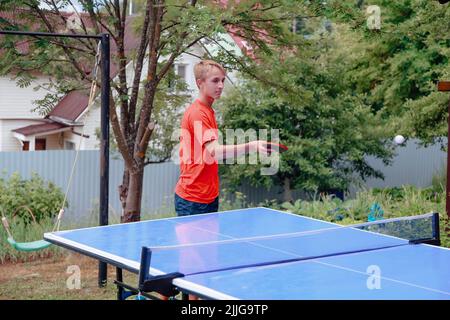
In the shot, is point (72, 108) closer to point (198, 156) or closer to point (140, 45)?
point (140, 45)

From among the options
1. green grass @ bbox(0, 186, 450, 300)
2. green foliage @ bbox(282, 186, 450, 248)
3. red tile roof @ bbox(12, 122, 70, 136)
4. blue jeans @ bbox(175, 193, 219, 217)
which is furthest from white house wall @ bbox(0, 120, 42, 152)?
blue jeans @ bbox(175, 193, 219, 217)

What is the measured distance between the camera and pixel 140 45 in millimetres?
9977

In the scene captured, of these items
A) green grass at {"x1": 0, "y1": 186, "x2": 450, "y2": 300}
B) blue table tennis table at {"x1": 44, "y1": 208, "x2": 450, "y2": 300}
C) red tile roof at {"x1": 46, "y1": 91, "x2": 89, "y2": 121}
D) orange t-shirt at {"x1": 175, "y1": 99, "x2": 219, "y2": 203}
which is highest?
red tile roof at {"x1": 46, "y1": 91, "x2": 89, "y2": 121}

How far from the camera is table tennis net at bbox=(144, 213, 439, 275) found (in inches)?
164

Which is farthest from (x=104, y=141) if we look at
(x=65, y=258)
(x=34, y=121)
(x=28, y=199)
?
(x=34, y=121)

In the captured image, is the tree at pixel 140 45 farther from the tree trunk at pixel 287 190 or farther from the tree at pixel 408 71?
the tree trunk at pixel 287 190

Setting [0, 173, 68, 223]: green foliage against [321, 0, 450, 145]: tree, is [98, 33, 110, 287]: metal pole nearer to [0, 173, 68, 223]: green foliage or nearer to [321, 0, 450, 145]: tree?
[0, 173, 68, 223]: green foliage

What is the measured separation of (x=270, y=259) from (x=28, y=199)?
8.86 meters

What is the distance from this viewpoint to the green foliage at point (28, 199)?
11945 millimetres

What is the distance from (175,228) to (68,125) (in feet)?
69.0

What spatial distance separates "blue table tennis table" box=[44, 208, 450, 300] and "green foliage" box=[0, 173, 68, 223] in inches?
265
